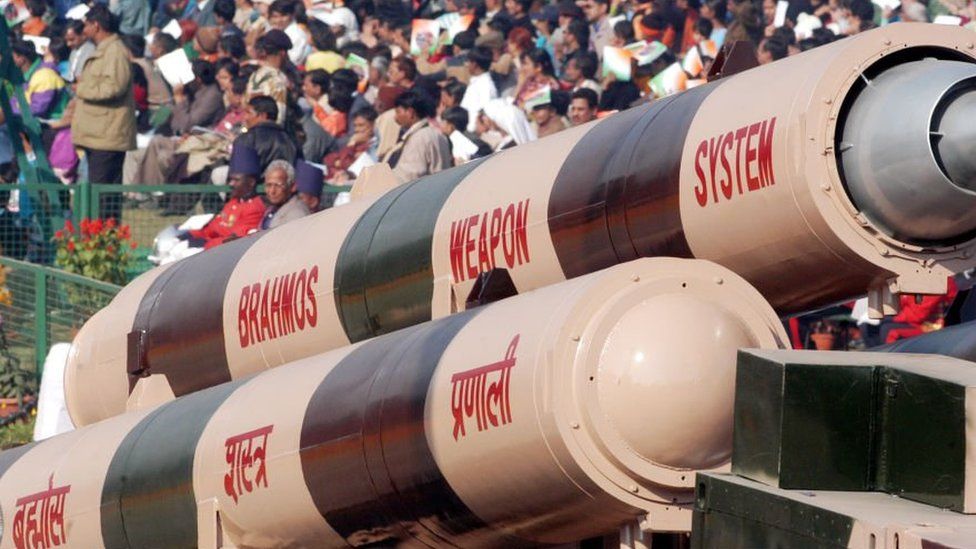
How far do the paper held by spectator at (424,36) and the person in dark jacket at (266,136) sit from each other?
453cm

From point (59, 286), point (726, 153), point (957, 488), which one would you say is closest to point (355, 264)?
point (726, 153)

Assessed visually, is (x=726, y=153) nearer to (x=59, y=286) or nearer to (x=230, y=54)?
(x=59, y=286)

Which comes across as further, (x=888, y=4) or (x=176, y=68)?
(x=176, y=68)

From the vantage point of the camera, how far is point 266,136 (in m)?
17.8

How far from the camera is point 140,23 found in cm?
2461

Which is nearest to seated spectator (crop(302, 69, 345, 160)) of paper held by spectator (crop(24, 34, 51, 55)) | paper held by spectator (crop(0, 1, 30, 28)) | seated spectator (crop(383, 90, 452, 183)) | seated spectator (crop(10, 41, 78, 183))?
seated spectator (crop(383, 90, 452, 183))

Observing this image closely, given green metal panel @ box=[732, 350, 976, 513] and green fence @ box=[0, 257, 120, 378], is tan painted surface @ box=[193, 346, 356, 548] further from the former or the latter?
green fence @ box=[0, 257, 120, 378]

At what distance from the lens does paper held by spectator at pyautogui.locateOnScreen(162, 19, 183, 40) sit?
2380 centimetres

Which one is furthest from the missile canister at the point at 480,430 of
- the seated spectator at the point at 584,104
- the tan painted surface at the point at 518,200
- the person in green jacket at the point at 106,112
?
the person in green jacket at the point at 106,112

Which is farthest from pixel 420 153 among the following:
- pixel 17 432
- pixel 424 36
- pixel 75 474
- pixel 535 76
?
pixel 75 474

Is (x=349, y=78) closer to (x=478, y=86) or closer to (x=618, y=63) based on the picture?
(x=478, y=86)

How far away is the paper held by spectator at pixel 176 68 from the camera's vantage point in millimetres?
21641

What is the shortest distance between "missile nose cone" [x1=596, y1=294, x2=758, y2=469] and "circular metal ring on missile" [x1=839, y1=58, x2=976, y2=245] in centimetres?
81

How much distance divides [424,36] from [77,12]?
4612 mm
